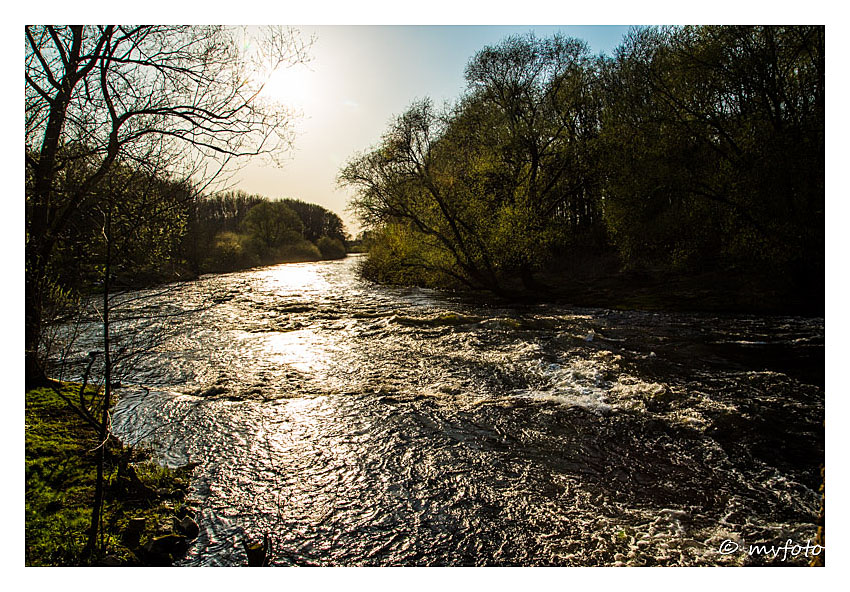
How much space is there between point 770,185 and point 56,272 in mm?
17545

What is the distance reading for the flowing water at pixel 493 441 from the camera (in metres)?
3.94

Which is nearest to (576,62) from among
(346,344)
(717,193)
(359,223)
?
(717,193)

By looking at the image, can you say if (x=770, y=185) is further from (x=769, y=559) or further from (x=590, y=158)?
(x=769, y=559)

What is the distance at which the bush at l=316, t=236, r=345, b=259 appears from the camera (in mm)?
65375

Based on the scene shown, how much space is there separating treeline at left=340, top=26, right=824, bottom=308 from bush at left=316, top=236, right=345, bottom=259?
128ft

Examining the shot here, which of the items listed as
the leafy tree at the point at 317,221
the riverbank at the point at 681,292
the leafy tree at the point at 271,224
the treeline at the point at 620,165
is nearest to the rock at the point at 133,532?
the treeline at the point at 620,165

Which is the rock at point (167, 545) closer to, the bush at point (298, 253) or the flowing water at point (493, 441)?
the flowing water at point (493, 441)

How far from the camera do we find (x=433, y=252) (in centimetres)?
1941

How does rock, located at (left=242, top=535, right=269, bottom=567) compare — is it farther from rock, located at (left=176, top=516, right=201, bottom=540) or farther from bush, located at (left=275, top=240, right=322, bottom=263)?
bush, located at (left=275, top=240, right=322, bottom=263)

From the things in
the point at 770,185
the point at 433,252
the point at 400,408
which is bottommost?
the point at 400,408

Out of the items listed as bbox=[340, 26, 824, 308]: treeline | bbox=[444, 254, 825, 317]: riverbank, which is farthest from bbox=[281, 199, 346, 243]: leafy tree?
bbox=[444, 254, 825, 317]: riverbank

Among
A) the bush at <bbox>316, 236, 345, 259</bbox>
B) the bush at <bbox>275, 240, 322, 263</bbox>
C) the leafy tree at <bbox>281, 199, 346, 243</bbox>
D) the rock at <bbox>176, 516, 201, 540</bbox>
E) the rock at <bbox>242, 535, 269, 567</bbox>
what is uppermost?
the leafy tree at <bbox>281, 199, 346, 243</bbox>

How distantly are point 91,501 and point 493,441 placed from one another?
170 inches

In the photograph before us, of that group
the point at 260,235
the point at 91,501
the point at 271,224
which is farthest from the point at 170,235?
the point at 271,224
